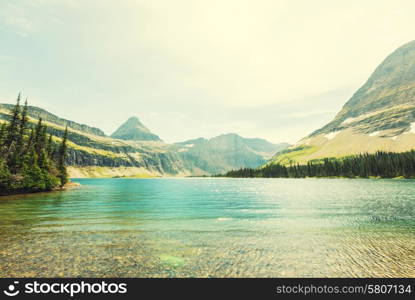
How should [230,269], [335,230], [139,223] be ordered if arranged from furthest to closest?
[139,223] < [335,230] < [230,269]

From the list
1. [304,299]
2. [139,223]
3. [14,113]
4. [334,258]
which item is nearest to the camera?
[304,299]

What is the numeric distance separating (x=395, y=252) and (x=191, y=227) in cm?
1945

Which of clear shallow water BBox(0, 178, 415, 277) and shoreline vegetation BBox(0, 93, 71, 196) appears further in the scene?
shoreline vegetation BBox(0, 93, 71, 196)

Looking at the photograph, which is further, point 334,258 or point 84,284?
point 334,258

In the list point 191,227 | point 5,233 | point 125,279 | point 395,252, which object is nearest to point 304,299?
point 125,279

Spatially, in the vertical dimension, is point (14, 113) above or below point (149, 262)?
above

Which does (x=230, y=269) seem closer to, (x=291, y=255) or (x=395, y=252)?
(x=291, y=255)

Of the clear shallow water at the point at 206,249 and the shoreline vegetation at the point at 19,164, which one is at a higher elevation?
the shoreline vegetation at the point at 19,164

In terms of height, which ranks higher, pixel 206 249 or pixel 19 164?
pixel 19 164

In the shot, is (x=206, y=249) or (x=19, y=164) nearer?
(x=206, y=249)

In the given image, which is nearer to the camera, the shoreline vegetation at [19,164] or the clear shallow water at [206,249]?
the clear shallow water at [206,249]

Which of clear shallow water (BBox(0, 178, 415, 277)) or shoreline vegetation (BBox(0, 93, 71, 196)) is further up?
shoreline vegetation (BBox(0, 93, 71, 196))

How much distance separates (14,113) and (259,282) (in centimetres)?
9870

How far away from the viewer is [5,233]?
23.1m
